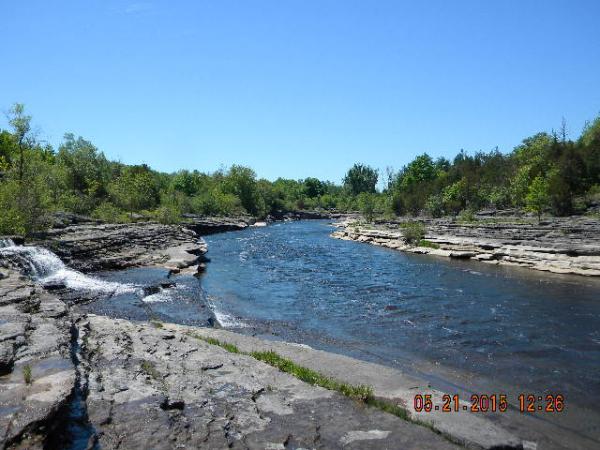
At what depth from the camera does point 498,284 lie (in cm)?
2439

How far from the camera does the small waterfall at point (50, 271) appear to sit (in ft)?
66.0

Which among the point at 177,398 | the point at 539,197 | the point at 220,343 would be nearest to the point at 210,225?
the point at 539,197

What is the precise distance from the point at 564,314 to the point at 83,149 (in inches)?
2892

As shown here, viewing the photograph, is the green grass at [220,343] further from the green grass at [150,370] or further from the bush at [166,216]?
the bush at [166,216]

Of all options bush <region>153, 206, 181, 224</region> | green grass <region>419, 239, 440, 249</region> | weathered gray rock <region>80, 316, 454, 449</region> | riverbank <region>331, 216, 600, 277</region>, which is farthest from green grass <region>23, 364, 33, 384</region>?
bush <region>153, 206, 181, 224</region>

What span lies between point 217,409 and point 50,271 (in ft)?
62.0

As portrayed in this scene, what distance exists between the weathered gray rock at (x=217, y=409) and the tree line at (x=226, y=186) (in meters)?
22.8

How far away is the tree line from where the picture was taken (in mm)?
36188

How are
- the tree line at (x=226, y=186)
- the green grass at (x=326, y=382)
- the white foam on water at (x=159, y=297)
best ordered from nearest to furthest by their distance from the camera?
the green grass at (x=326, y=382) → the white foam on water at (x=159, y=297) → the tree line at (x=226, y=186)

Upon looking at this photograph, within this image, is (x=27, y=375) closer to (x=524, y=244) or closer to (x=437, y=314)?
(x=437, y=314)

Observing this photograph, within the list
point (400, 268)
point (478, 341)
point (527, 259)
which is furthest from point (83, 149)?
point (478, 341)

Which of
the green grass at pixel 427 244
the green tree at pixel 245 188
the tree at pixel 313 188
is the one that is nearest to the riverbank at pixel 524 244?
the green grass at pixel 427 244
